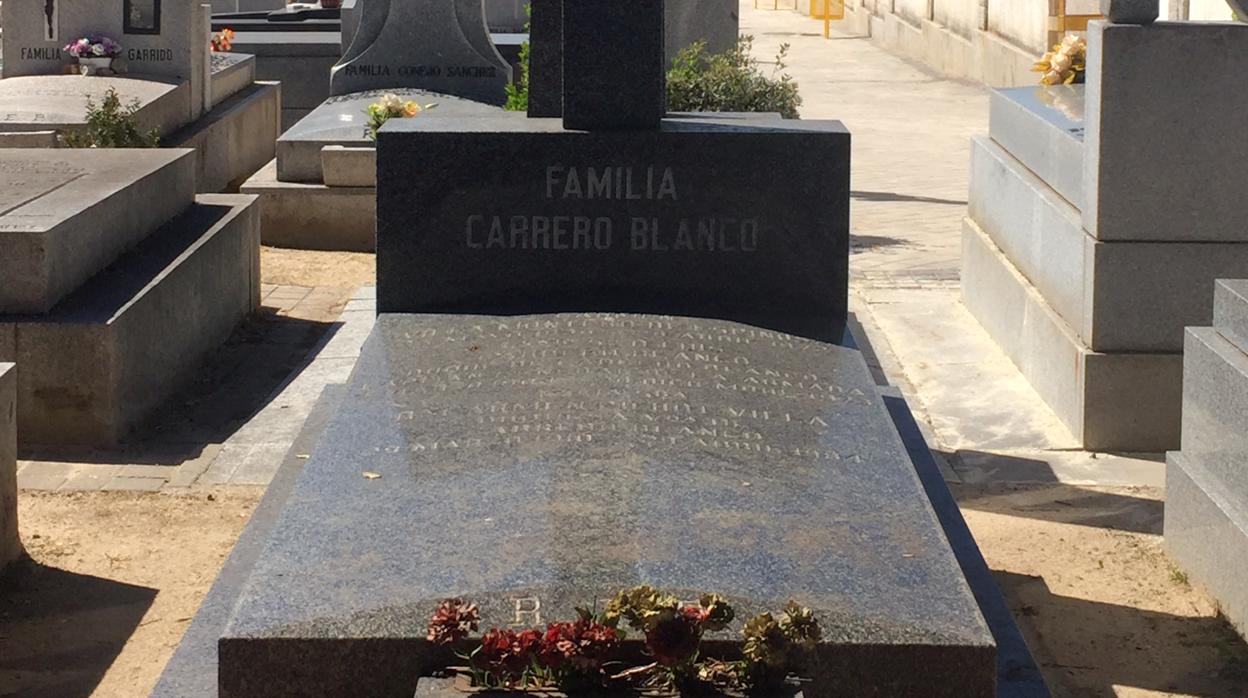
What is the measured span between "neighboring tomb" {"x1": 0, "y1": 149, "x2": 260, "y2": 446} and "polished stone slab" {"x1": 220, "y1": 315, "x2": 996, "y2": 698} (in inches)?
81.4

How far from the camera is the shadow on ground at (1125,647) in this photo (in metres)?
4.97

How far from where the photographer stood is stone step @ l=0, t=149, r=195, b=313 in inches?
266

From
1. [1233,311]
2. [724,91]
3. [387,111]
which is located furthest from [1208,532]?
[387,111]

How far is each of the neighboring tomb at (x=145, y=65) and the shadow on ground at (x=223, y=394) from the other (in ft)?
9.08

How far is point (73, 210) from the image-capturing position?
7.13 metres

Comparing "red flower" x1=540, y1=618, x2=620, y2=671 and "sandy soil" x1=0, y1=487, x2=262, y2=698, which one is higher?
"red flower" x1=540, y1=618, x2=620, y2=671

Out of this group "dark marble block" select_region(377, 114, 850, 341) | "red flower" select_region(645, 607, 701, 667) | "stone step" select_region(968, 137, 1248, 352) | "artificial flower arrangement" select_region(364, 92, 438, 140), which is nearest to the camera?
"red flower" select_region(645, 607, 701, 667)

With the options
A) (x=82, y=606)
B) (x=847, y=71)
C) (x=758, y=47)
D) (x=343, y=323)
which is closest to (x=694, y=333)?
(x=82, y=606)

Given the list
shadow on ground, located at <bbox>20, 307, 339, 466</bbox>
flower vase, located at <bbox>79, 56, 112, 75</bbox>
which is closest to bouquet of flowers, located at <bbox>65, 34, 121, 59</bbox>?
flower vase, located at <bbox>79, 56, 112, 75</bbox>

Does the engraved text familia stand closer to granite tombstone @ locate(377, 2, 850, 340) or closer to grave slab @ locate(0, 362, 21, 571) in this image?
granite tombstone @ locate(377, 2, 850, 340)

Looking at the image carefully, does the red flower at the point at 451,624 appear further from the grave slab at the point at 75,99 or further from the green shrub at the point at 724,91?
the grave slab at the point at 75,99

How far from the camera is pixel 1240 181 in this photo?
696 centimetres

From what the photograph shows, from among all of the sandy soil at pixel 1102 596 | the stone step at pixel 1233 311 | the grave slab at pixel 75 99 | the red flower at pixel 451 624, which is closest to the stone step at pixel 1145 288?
the sandy soil at pixel 1102 596

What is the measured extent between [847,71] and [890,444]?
21479 millimetres
